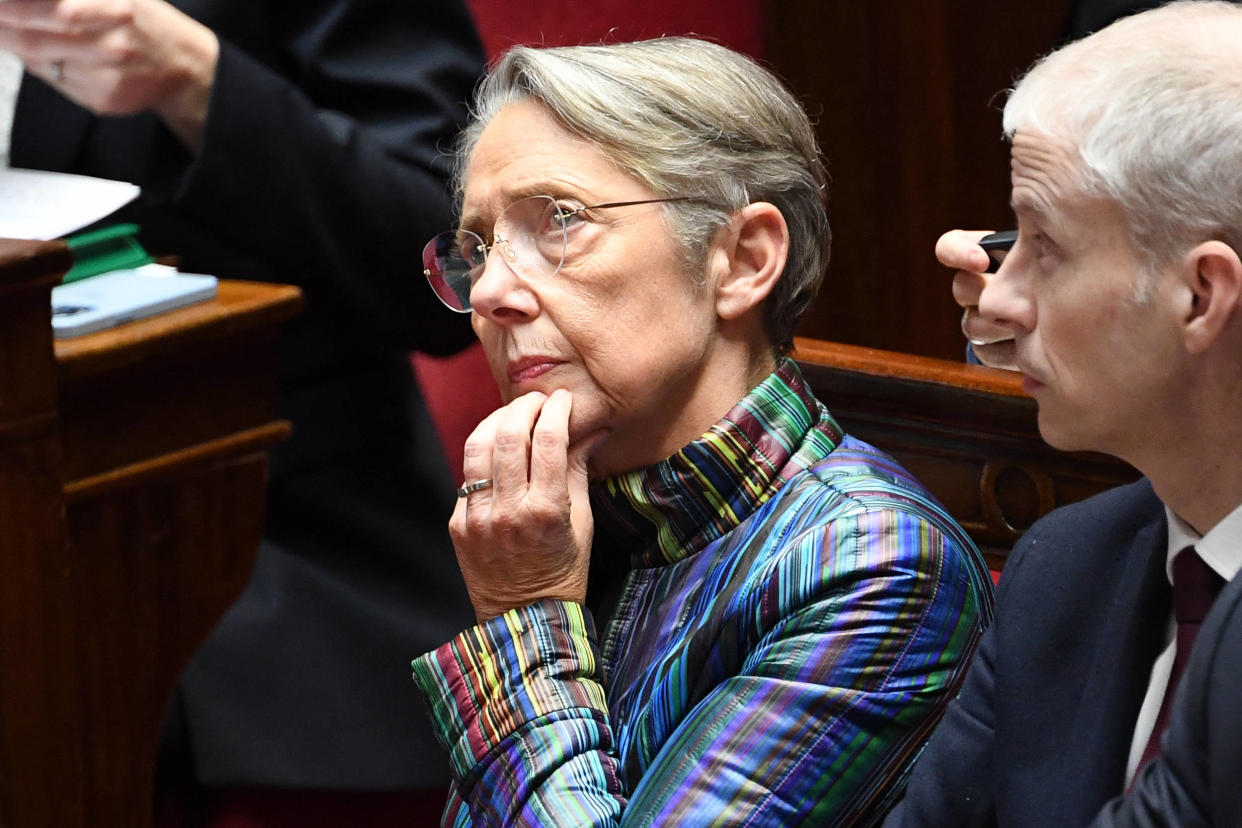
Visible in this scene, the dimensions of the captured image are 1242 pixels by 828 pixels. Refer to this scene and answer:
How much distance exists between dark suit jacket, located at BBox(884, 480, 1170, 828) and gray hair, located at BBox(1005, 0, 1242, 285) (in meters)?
0.24

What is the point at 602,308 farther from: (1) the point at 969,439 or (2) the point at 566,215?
(1) the point at 969,439

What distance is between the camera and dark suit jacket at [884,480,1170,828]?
1.27m

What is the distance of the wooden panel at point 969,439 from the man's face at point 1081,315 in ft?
2.47

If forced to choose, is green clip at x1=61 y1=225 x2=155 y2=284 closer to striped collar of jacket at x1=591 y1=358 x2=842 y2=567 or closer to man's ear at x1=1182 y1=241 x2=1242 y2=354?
striped collar of jacket at x1=591 y1=358 x2=842 y2=567

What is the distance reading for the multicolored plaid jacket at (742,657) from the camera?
1424 millimetres

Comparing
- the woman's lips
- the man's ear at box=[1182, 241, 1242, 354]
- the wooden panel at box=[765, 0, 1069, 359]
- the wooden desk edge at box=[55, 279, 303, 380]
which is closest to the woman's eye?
the woman's lips

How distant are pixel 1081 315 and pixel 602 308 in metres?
0.54

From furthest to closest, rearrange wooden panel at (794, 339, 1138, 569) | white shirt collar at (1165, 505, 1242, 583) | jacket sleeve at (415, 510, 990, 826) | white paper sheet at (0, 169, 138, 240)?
wooden panel at (794, 339, 1138, 569)
white paper sheet at (0, 169, 138, 240)
jacket sleeve at (415, 510, 990, 826)
white shirt collar at (1165, 505, 1242, 583)

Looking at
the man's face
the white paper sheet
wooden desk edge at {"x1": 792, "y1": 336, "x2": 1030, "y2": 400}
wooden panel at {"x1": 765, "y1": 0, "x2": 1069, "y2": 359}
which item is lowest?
wooden panel at {"x1": 765, "y1": 0, "x2": 1069, "y2": 359}

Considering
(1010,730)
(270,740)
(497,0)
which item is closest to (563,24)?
(497,0)

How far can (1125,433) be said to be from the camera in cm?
124

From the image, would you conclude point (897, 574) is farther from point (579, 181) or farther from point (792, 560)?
point (579, 181)

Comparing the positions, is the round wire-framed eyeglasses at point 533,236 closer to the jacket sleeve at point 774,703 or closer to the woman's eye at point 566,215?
the woman's eye at point 566,215

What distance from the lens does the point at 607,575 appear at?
1.80m
